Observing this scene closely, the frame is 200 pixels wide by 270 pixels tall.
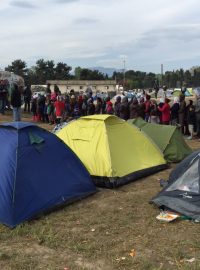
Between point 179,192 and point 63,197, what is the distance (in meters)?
1.98

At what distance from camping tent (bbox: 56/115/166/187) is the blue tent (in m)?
0.65

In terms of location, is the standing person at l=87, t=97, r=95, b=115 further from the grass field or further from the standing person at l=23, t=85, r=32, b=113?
the grass field

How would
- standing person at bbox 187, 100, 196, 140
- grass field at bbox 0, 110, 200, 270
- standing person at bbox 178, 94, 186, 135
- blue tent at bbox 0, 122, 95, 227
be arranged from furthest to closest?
standing person at bbox 178, 94, 186, 135
standing person at bbox 187, 100, 196, 140
blue tent at bbox 0, 122, 95, 227
grass field at bbox 0, 110, 200, 270

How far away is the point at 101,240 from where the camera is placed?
20.0ft

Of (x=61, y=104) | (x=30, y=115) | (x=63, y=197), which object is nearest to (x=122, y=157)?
(x=63, y=197)

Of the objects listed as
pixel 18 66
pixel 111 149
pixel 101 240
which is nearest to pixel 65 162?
pixel 111 149

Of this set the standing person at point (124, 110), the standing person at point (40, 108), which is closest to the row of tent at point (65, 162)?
the standing person at point (124, 110)

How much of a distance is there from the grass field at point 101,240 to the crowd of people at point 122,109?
8262mm

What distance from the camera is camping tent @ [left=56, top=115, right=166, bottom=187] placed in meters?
8.80

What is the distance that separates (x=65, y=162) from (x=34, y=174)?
883mm

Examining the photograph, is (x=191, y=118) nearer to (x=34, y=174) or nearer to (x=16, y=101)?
(x=16, y=101)

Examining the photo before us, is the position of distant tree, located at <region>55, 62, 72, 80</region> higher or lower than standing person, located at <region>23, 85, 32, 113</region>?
higher

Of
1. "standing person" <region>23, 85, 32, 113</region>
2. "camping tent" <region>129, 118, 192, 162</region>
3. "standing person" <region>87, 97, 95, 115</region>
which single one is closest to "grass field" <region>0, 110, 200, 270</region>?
"camping tent" <region>129, 118, 192, 162</region>

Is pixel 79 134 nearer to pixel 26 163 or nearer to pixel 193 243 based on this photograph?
pixel 26 163
